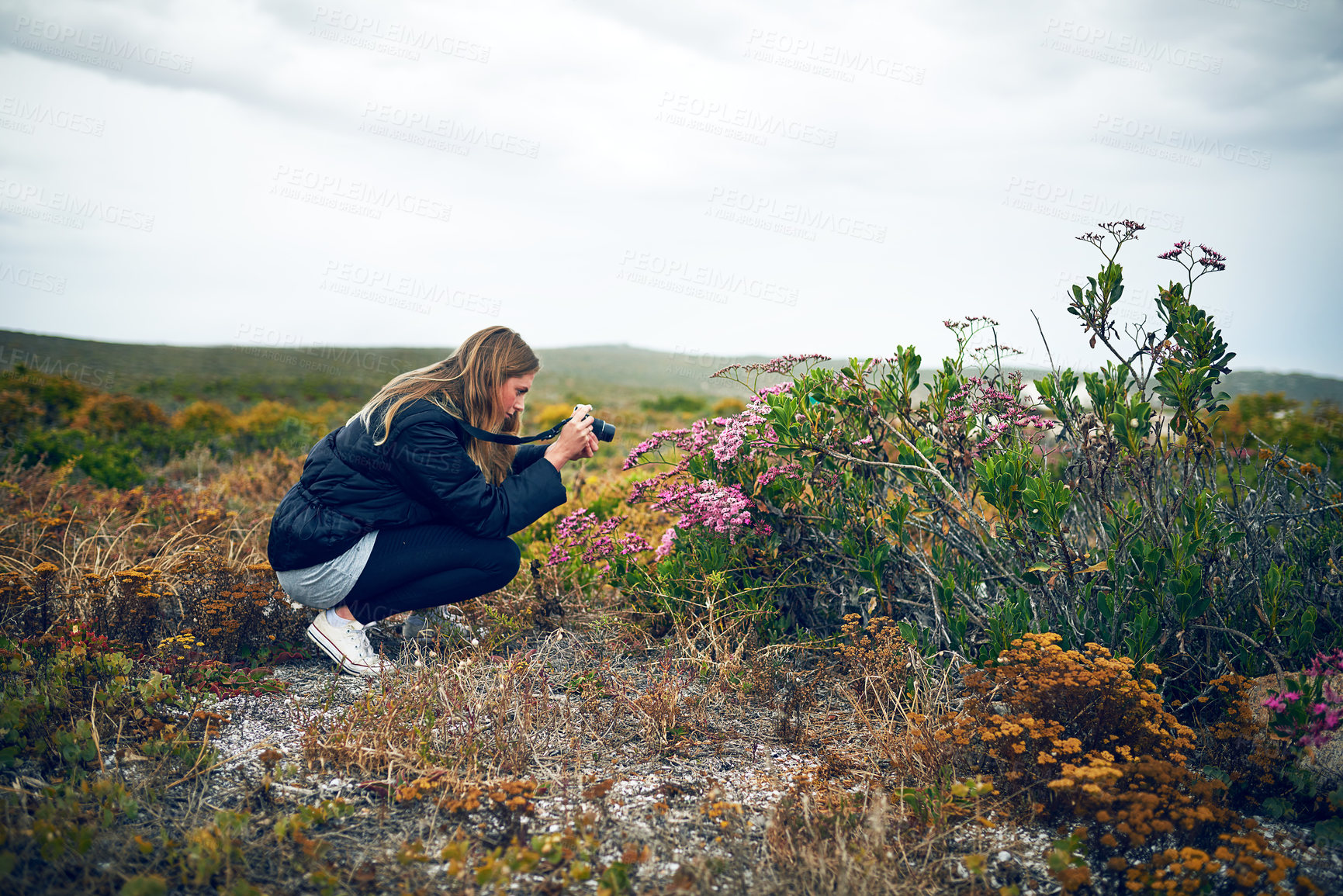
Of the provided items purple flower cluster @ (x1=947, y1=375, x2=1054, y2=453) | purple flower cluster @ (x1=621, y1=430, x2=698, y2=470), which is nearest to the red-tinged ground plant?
purple flower cluster @ (x1=947, y1=375, x2=1054, y2=453)

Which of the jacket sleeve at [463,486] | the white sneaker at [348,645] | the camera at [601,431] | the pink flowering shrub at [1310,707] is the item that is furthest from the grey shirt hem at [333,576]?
the pink flowering shrub at [1310,707]

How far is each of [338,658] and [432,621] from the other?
51 cm

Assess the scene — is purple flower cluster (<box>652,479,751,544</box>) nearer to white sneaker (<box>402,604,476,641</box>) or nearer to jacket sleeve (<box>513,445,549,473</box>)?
jacket sleeve (<box>513,445,549,473</box>)

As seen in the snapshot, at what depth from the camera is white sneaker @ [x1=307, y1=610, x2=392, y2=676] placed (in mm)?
3332

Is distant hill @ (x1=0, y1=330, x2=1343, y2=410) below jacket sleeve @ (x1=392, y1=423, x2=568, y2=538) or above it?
above

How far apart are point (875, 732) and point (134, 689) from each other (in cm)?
280

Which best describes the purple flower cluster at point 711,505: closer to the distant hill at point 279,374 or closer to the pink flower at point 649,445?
the pink flower at point 649,445

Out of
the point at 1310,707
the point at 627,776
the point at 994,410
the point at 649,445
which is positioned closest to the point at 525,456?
the point at 649,445

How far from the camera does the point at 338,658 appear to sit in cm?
→ 335

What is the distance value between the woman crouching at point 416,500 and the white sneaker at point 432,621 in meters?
0.26

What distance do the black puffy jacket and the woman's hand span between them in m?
0.06

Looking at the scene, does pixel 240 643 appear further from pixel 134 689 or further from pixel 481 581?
pixel 481 581

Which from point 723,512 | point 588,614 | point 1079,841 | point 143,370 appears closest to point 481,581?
point 588,614

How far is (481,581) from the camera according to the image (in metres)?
3.48
